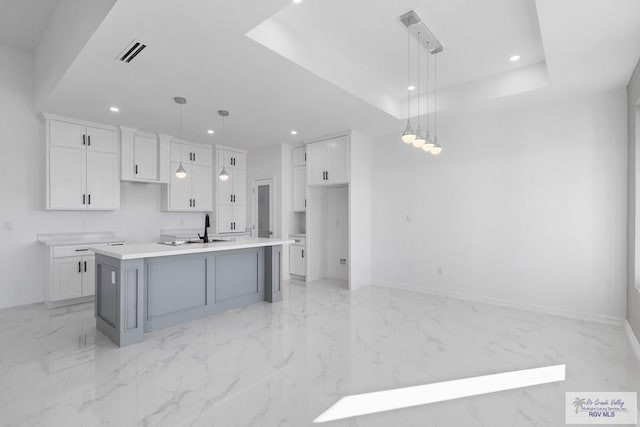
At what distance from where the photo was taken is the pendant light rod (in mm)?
2787

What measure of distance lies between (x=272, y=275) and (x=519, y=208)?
3.57 m

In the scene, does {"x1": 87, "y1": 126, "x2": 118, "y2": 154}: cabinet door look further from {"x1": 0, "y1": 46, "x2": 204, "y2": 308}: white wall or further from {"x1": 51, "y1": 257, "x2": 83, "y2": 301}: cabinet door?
{"x1": 51, "y1": 257, "x2": 83, "y2": 301}: cabinet door

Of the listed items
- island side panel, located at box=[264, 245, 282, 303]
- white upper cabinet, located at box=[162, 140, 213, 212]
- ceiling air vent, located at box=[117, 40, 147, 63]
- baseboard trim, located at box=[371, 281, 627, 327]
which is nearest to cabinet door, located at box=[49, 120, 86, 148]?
white upper cabinet, located at box=[162, 140, 213, 212]

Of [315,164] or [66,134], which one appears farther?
[315,164]

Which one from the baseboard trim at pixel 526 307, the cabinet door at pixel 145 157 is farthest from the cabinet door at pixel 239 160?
the baseboard trim at pixel 526 307

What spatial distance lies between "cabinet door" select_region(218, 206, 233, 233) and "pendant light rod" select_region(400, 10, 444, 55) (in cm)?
475

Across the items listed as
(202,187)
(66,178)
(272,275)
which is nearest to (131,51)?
(66,178)

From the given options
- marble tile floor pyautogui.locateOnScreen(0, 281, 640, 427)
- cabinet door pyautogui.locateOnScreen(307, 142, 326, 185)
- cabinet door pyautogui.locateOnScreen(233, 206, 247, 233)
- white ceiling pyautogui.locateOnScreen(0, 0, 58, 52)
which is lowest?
marble tile floor pyautogui.locateOnScreen(0, 281, 640, 427)

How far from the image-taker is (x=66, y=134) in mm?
4488

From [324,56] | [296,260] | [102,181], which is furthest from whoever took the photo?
[296,260]

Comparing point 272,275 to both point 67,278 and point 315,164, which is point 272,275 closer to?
point 315,164

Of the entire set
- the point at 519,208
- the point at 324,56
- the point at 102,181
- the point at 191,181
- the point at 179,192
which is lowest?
the point at 519,208

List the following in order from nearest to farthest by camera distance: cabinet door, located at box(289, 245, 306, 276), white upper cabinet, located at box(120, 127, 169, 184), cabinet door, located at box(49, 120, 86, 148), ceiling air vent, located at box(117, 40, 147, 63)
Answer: ceiling air vent, located at box(117, 40, 147, 63) → cabinet door, located at box(49, 120, 86, 148) → white upper cabinet, located at box(120, 127, 169, 184) → cabinet door, located at box(289, 245, 306, 276)

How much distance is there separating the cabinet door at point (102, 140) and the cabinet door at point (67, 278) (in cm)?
173
